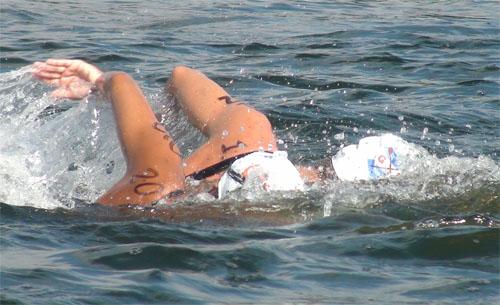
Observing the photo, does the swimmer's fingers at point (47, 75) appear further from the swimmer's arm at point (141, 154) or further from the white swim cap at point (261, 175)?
the white swim cap at point (261, 175)

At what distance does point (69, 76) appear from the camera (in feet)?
24.3

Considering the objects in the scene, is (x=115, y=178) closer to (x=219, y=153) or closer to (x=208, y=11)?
(x=219, y=153)

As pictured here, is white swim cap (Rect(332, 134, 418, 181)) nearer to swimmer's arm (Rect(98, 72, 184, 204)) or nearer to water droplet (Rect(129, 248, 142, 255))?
swimmer's arm (Rect(98, 72, 184, 204))

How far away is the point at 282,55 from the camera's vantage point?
1213cm

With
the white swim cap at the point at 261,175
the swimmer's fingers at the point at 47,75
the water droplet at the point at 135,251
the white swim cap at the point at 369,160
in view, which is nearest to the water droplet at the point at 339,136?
the white swim cap at the point at 369,160

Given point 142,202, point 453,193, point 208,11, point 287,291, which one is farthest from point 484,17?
point 287,291

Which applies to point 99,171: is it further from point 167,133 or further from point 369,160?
point 369,160

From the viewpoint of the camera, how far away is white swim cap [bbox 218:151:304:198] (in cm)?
661

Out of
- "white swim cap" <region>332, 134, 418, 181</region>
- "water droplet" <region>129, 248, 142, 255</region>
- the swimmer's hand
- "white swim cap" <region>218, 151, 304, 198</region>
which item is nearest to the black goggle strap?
"white swim cap" <region>218, 151, 304, 198</region>

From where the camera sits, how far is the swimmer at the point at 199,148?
6.62m

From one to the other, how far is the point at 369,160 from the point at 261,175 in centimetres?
67

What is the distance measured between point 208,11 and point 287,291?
374 inches

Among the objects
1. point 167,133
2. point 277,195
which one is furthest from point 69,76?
point 277,195

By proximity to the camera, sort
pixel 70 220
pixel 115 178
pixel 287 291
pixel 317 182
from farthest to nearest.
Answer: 1. pixel 115 178
2. pixel 317 182
3. pixel 70 220
4. pixel 287 291
